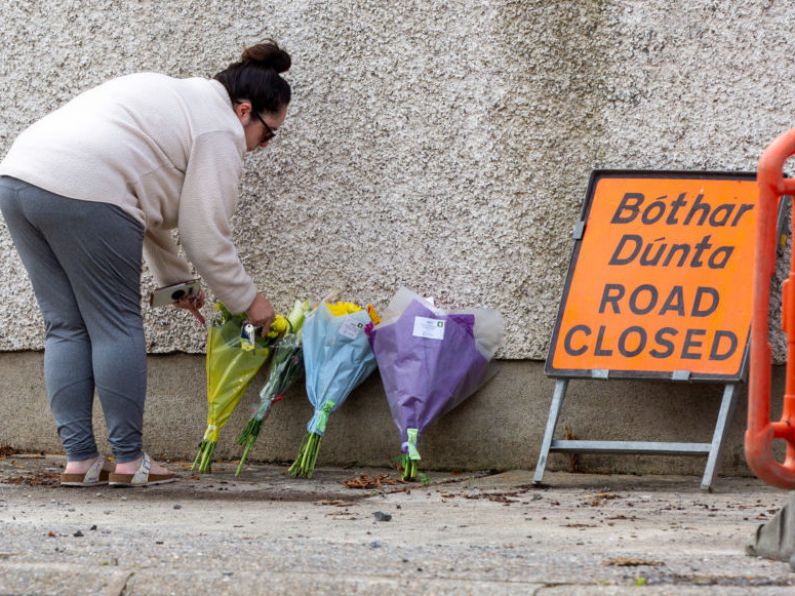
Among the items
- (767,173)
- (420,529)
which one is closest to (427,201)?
(420,529)

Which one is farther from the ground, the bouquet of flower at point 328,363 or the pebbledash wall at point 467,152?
the pebbledash wall at point 467,152

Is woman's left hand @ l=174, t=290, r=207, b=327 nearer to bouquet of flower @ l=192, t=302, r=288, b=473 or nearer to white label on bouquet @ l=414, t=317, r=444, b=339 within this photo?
bouquet of flower @ l=192, t=302, r=288, b=473

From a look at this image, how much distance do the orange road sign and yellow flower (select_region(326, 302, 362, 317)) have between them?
2.65 ft

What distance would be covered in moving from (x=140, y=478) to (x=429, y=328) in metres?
1.12

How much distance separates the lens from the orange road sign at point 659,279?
408 cm

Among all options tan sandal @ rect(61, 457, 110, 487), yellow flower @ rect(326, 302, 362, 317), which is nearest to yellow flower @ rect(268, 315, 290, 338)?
yellow flower @ rect(326, 302, 362, 317)

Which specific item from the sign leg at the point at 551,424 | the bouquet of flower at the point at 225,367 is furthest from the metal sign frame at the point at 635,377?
the bouquet of flower at the point at 225,367

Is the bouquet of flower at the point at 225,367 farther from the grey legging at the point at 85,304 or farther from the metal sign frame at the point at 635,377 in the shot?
the metal sign frame at the point at 635,377

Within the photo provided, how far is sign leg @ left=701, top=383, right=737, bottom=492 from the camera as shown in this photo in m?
3.98

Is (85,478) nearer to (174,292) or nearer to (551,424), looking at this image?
(174,292)

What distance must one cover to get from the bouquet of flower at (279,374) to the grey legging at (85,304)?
522 millimetres

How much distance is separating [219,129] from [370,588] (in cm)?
213

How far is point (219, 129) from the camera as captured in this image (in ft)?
13.8

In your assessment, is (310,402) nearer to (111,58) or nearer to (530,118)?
(530,118)
